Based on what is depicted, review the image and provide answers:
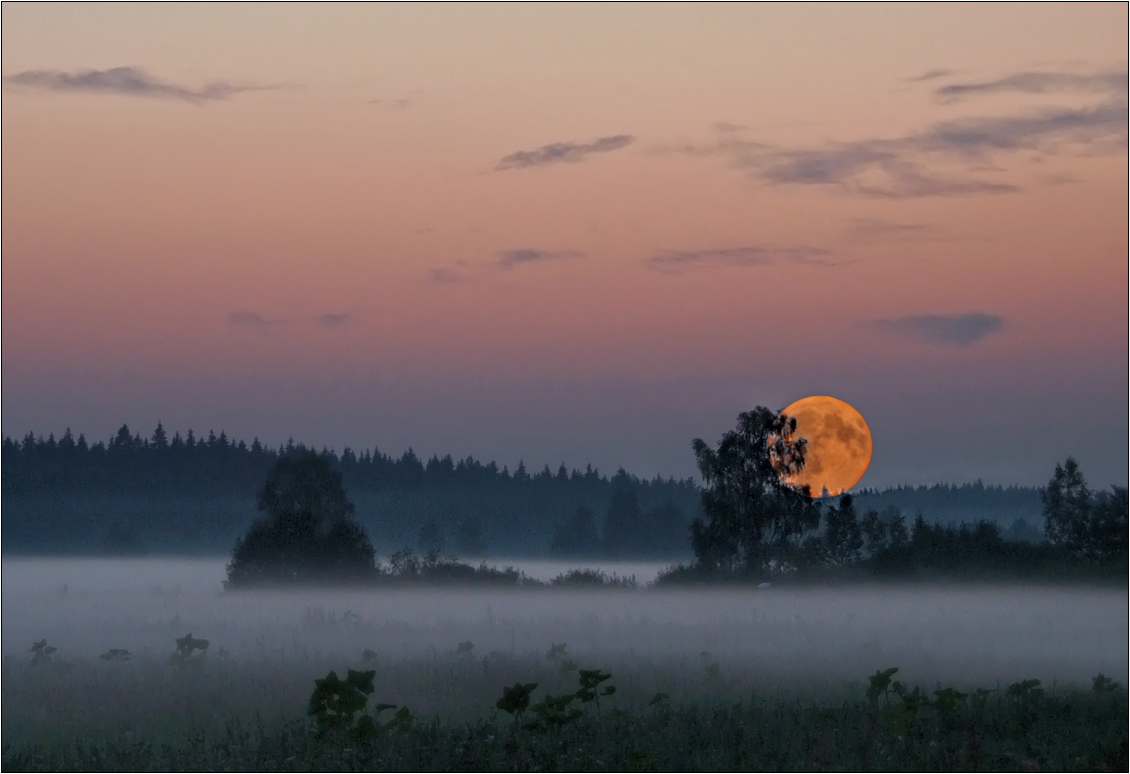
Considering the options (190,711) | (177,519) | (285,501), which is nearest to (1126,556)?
(285,501)

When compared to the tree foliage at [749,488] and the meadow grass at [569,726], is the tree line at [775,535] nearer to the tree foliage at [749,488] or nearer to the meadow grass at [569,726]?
the tree foliage at [749,488]

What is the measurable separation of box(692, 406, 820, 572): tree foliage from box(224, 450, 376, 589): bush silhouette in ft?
58.3

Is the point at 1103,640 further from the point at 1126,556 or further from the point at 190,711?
the point at 1126,556

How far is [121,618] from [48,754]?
2804 cm

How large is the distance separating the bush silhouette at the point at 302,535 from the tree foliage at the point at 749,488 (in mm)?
17766

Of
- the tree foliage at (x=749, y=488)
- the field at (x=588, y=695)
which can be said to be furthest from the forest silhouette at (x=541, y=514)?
the field at (x=588, y=695)

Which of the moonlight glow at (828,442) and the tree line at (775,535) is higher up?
the moonlight glow at (828,442)

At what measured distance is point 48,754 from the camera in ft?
54.7

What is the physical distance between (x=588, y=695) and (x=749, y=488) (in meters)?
52.4

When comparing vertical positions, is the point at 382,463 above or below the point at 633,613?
above

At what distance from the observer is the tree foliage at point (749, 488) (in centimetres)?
6975

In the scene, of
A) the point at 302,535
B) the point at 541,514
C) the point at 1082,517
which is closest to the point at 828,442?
the point at 1082,517

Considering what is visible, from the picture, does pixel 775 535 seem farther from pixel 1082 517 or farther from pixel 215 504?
pixel 215 504

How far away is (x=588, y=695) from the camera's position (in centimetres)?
1816
